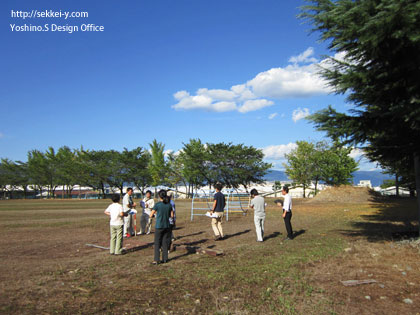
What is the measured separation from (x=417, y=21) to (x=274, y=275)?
21.1ft

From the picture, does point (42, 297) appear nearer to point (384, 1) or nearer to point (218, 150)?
point (384, 1)

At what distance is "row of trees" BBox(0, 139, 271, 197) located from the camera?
64.4 m

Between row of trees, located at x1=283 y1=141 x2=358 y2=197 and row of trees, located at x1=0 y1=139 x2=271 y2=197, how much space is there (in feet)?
24.7

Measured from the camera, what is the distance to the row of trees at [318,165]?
55.6m

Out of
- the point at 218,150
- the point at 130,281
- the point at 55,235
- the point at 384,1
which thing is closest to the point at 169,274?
the point at 130,281

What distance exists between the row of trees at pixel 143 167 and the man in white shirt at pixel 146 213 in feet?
158

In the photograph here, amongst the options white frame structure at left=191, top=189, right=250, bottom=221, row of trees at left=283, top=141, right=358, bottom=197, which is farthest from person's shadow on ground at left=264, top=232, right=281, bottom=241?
row of trees at left=283, top=141, right=358, bottom=197

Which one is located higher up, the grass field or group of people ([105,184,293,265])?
group of people ([105,184,293,265])

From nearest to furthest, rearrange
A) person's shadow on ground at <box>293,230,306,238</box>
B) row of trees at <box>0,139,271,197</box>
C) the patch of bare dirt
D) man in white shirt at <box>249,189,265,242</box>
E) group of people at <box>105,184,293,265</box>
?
1. group of people at <box>105,184,293,265</box>
2. man in white shirt at <box>249,189,265,242</box>
3. person's shadow on ground at <box>293,230,306,238</box>
4. the patch of bare dirt
5. row of trees at <box>0,139,271,197</box>

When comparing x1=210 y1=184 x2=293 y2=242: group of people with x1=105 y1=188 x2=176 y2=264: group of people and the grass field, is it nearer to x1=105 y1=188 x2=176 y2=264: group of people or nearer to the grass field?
the grass field

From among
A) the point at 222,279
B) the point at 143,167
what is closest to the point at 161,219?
the point at 222,279

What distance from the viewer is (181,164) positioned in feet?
226

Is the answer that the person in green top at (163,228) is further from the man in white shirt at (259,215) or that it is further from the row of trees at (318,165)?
the row of trees at (318,165)

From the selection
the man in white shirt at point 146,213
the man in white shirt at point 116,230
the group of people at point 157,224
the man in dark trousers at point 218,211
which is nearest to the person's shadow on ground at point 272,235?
the man in dark trousers at point 218,211
